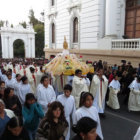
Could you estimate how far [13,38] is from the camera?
26516mm

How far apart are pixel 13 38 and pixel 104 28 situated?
636 inches

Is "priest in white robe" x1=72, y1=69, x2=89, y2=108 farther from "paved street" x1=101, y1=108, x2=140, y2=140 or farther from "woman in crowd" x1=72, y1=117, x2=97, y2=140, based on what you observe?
"woman in crowd" x1=72, y1=117, x2=97, y2=140

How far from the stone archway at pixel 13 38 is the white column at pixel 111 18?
54.2 ft

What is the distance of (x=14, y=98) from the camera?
4.12 m

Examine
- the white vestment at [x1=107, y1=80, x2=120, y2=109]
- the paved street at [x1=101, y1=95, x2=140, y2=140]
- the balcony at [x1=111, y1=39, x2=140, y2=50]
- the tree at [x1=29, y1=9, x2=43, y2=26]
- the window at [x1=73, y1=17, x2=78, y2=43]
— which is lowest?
the paved street at [x1=101, y1=95, x2=140, y2=140]

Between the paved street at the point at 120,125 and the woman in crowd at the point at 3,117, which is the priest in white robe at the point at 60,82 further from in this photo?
the woman in crowd at the point at 3,117

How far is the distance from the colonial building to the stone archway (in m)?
10.2

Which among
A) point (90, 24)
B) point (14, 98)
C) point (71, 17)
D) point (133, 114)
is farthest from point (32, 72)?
point (71, 17)

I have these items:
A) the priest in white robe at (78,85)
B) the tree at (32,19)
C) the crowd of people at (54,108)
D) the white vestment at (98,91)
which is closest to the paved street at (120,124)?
the crowd of people at (54,108)

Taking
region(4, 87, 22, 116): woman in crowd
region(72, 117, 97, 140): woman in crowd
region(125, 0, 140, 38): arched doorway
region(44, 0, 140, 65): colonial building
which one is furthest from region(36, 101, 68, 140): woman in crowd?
region(125, 0, 140, 38): arched doorway

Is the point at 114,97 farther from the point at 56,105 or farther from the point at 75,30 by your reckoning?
the point at 75,30

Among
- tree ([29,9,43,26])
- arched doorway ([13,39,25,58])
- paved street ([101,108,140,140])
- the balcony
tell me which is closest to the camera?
paved street ([101,108,140,140])

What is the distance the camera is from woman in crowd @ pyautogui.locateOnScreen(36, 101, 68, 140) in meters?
2.65

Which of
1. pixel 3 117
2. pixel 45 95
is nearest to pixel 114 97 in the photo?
pixel 45 95
